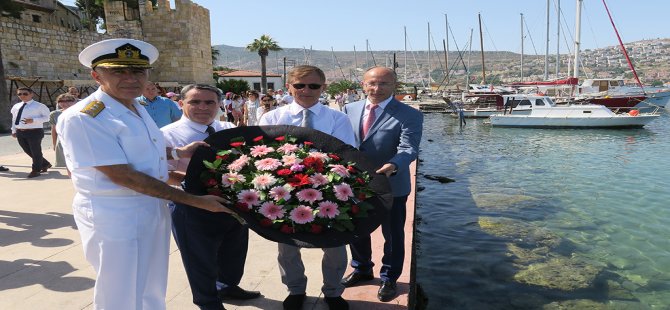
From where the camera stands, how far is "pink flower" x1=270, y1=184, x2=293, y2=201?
233 cm

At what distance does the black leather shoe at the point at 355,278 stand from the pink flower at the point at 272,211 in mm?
1540

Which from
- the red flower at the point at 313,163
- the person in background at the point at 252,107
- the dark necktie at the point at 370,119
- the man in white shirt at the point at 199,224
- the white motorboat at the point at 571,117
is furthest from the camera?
the white motorboat at the point at 571,117

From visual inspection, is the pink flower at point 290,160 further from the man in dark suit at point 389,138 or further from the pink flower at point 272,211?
the man in dark suit at point 389,138

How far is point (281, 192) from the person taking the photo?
7.68ft

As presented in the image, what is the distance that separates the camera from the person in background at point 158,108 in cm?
582

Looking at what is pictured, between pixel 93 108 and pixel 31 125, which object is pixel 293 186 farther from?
pixel 31 125

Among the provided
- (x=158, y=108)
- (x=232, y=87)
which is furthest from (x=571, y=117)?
(x=232, y=87)

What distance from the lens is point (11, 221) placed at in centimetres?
558

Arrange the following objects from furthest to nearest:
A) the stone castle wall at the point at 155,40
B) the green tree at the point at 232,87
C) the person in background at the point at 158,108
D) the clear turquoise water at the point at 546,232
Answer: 1. the green tree at the point at 232,87
2. the stone castle wall at the point at 155,40
3. the person in background at the point at 158,108
4. the clear turquoise water at the point at 546,232

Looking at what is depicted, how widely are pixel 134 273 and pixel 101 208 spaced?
14.7 inches

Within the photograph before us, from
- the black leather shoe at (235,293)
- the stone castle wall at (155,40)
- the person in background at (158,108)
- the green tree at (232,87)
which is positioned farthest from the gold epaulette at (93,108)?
the green tree at (232,87)

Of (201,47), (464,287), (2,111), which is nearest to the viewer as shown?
(464,287)

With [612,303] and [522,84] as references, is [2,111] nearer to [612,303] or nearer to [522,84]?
[612,303]

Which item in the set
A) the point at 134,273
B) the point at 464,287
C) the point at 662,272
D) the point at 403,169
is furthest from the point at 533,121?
the point at 134,273
